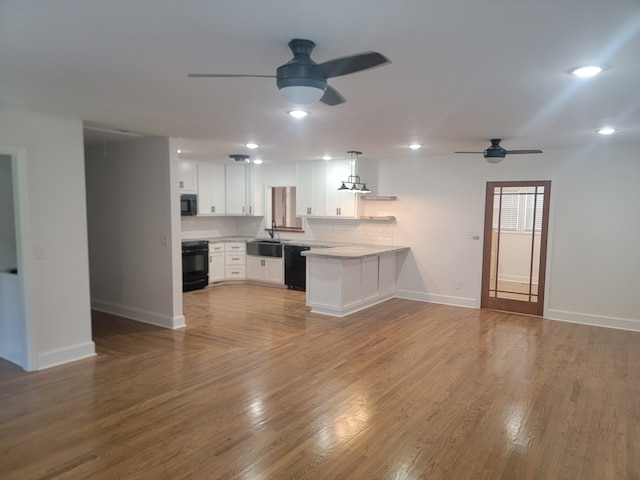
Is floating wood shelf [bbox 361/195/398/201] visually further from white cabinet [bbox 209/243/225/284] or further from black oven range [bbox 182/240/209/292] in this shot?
black oven range [bbox 182/240/209/292]

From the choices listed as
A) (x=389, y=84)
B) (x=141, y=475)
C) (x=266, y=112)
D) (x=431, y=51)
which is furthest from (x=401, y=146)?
(x=141, y=475)

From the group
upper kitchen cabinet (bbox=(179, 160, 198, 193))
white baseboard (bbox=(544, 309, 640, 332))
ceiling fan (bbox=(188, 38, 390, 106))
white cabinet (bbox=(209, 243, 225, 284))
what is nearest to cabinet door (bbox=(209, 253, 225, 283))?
white cabinet (bbox=(209, 243, 225, 284))

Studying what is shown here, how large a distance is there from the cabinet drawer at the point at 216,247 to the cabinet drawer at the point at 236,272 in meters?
0.41

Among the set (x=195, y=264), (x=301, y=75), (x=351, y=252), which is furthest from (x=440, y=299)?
(x=301, y=75)

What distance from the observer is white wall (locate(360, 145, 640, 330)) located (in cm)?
557

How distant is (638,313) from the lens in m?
5.54

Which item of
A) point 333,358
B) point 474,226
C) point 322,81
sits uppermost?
point 322,81

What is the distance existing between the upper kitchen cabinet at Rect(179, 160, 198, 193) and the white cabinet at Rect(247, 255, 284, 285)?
5.86ft

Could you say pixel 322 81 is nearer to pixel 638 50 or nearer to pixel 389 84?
pixel 389 84

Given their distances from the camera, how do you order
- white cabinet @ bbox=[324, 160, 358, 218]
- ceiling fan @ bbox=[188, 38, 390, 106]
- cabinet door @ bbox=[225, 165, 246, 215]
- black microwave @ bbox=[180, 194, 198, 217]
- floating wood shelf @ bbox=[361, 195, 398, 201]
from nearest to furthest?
ceiling fan @ bbox=[188, 38, 390, 106] < floating wood shelf @ bbox=[361, 195, 398, 201] < white cabinet @ bbox=[324, 160, 358, 218] < black microwave @ bbox=[180, 194, 198, 217] < cabinet door @ bbox=[225, 165, 246, 215]

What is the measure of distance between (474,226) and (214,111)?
15.1 ft

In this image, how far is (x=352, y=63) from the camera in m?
1.91

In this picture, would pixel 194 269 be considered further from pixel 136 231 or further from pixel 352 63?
pixel 352 63

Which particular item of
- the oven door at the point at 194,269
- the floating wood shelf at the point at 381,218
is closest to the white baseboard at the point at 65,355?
the oven door at the point at 194,269
